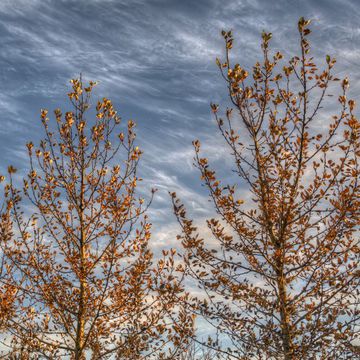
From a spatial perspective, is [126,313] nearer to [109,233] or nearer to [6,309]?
[109,233]

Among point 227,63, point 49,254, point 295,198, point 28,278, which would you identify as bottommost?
point 28,278

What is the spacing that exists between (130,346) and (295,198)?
4.71m

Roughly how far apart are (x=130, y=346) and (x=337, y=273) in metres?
4.57

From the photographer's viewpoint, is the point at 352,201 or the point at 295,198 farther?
the point at 295,198

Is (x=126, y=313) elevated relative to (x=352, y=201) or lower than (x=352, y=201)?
lower

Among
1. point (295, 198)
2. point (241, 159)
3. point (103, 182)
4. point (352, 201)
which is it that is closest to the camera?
point (352, 201)

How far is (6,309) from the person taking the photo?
9211 millimetres

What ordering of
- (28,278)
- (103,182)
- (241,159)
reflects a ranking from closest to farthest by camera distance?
(241,159) < (28,278) < (103,182)

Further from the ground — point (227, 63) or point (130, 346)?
point (227, 63)

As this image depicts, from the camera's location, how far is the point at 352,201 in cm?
748

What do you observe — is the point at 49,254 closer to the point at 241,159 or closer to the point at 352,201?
the point at 241,159

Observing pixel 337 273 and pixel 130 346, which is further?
pixel 130 346

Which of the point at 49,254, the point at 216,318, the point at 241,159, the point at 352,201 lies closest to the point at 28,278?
the point at 49,254

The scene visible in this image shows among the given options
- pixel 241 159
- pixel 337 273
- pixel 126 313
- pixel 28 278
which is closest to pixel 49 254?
pixel 28 278
